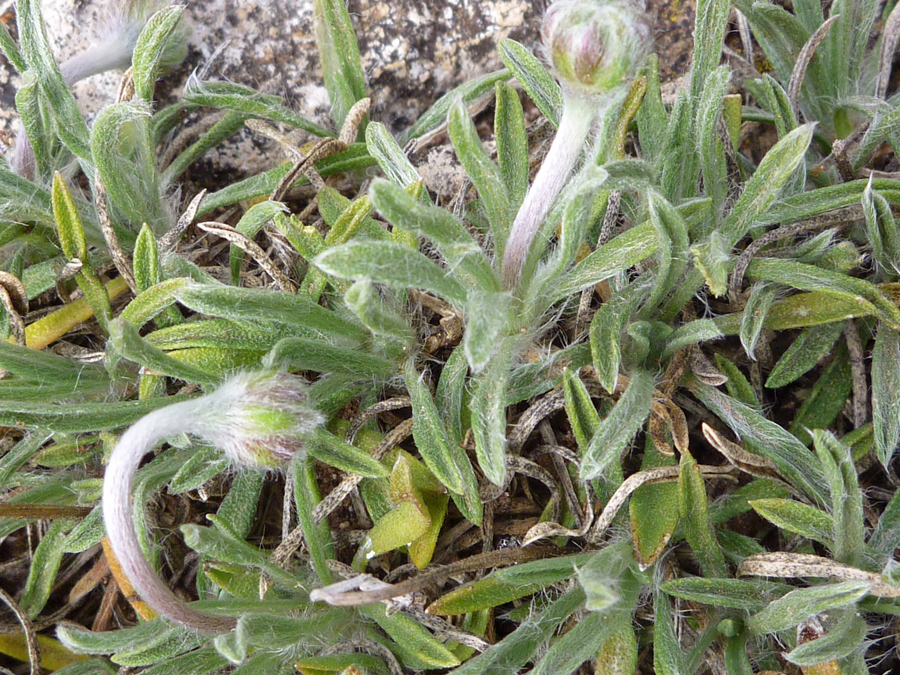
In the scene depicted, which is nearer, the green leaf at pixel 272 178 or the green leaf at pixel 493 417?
the green leaf at pixel 493 417

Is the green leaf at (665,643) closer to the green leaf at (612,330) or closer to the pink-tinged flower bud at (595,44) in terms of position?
the green leaf at (612,330)

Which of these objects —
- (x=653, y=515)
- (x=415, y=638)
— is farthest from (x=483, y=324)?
(x=415, y=638)

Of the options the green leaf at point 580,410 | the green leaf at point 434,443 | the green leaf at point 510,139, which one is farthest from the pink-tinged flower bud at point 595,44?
the green leaf at point 434,443

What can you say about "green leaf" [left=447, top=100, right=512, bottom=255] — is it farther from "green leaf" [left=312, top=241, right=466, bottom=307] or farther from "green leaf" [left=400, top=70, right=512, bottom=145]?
"green leaf" [left=400, top=70, right=512, bottom=145]

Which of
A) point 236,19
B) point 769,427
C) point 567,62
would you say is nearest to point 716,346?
point 769,427

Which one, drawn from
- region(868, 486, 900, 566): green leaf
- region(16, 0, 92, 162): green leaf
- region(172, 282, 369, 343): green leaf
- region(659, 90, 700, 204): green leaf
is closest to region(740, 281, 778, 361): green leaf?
region(659, 90, 700, 204): green leaf
